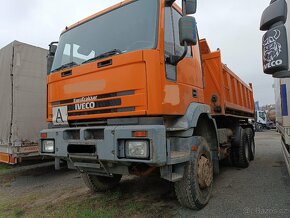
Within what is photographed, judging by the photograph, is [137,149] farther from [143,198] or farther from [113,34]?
[143,198]

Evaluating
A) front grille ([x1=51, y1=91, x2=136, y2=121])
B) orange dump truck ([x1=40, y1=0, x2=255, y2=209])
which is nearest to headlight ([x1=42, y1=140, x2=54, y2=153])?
orange dump truck ([x1=40, y1=0, x2=255, y2=209])

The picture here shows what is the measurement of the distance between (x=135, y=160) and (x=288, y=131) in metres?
1.75

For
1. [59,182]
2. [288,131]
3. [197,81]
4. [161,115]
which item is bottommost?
[59,182]

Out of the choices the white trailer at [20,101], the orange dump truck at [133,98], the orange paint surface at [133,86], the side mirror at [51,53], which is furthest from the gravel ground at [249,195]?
the white trailer at [20,101]

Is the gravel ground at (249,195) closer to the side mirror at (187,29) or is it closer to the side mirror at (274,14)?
the side mirror at (187,29)

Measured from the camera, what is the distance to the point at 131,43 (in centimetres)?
361

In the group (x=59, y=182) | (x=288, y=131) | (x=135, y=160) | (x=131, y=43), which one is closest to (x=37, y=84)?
(x=59, y=182)

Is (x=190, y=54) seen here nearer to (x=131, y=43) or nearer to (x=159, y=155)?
(x=131, y=43)

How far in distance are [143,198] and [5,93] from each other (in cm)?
430

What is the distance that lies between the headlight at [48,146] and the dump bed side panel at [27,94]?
252 centimetres

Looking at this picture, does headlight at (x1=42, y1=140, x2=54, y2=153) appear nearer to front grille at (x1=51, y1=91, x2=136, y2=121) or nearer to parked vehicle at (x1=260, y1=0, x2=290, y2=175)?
front grille at (x1=51, y1=91, x2=136, y2=121)

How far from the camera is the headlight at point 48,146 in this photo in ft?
13.4

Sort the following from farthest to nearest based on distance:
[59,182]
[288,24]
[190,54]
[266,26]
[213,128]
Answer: [59,182] < [213,128] < [190,54] < [288,24] < [266,26]

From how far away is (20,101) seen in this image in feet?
21.7
